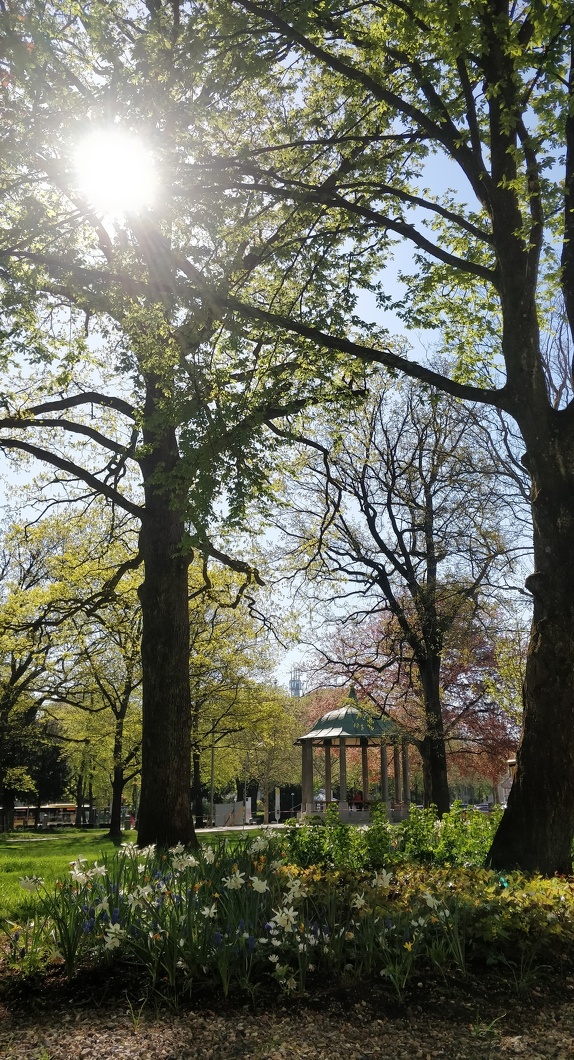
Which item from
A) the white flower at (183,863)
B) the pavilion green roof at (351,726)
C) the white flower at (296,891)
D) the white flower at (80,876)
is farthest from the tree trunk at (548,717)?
the pavilion green roof at (351,726)

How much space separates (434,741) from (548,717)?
10212mm

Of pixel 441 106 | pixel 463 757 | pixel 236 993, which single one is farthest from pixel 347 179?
pixel 463 757

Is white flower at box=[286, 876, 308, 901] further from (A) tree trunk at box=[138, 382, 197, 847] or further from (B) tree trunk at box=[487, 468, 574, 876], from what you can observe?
(A) tree trunk at box=[138, 382, 197, 847]

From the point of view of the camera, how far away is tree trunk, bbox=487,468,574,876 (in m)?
5.99

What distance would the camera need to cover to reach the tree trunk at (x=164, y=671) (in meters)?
8.05

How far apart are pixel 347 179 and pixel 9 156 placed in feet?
12.7

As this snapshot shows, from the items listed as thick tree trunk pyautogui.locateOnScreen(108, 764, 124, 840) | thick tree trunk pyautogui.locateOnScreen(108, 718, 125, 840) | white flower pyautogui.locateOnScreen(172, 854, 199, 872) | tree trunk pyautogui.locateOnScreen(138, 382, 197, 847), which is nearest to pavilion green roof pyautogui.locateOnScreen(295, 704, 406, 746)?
thick tree trunk pyautogui.locateOnScreen(108, 718, 125, 840)

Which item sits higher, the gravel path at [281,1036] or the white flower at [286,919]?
the white flower at [286,919]

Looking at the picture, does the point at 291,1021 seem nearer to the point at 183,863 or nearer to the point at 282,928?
the point at 282,928

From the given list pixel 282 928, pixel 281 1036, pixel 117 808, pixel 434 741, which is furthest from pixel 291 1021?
pixel 117 808

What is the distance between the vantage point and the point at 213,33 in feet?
23.6

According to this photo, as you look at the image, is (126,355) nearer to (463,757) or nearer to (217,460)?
(217,460)

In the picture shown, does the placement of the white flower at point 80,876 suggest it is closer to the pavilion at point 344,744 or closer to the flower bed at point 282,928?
the flower bed at point 282,928

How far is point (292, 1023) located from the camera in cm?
329
